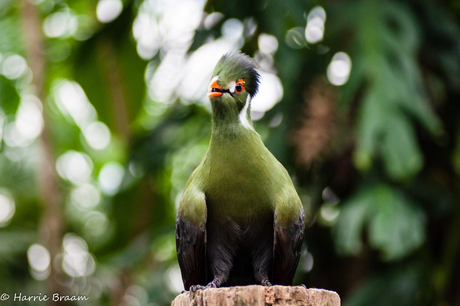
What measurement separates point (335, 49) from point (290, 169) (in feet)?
4.96

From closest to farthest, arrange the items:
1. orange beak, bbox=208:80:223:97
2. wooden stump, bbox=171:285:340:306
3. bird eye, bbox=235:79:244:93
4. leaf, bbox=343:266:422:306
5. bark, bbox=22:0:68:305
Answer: wooden stump, bbox=171:285:340:306 < orange beak, bbox=208:80:223:97 < bird eye, bbox=235:79:244:93 < leaf, bbox=343:266:422:306 < bark, bbox=22:0:68:305

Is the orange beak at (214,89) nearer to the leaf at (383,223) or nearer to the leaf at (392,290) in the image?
the leaf at (383,223)

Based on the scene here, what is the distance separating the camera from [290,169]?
18.4 feet

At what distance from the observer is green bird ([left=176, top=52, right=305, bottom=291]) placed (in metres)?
2.65

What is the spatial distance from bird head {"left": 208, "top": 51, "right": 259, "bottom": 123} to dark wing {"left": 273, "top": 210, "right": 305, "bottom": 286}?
26.6 inches

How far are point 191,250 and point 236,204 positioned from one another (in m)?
0.39

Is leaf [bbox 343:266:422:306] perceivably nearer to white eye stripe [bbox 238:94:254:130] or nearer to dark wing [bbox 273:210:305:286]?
dark wing [bbox 273:210:305:286]

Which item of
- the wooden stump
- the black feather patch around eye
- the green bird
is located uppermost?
the black feather patch around eye

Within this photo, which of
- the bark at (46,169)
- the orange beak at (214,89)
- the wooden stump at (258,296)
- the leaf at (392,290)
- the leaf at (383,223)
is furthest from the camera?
the bark at (46,169)

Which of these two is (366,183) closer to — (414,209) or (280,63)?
(414,209)

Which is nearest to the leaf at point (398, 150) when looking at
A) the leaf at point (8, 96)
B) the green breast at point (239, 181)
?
the green breast at point (239, 181)

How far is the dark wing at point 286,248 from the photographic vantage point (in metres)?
2.66

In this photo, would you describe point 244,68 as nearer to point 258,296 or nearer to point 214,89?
point 214,89

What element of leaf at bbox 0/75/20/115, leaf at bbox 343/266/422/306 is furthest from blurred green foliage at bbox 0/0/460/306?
leaf at bbox 0/75/20/115
